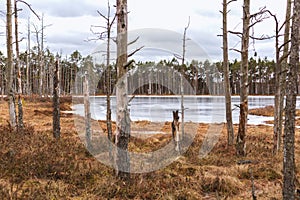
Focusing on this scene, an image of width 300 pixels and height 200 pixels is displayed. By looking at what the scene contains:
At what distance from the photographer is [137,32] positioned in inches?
348

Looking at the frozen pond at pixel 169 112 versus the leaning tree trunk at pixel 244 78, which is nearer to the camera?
the leaning tree trunk at pixel 244 78

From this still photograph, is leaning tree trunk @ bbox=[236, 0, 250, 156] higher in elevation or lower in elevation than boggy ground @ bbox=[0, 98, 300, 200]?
higher

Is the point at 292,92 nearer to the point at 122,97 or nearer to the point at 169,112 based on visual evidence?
the point at 122,97

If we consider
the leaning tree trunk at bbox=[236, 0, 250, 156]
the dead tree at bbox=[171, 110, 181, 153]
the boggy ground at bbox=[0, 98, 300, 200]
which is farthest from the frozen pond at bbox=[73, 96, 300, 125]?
the boggy ground at bbox=[0, 98, 300, 200]

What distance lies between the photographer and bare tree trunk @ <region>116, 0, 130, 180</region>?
276 inches

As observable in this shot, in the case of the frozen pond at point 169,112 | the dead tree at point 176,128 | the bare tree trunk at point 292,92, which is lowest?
the frozen pond at point 169,112

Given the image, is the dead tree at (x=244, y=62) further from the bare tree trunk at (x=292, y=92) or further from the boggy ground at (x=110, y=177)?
the bare tree trunk at (x=292, y=92)

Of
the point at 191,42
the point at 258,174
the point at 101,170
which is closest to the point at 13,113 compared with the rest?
the point at 101,170

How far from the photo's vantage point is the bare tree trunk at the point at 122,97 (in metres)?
7.02

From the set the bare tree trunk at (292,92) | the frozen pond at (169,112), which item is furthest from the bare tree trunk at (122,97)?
the frozen pond at (169,112)

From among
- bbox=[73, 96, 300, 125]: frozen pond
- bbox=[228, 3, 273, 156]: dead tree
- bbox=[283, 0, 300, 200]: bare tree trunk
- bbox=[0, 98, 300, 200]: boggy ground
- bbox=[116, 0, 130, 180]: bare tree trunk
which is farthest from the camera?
bbox=[73, 96, 300, 125]: frozen pond

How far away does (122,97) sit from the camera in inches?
277

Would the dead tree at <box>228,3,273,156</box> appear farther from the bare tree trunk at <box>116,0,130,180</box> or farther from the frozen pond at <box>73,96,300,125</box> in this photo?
the bare tree trunk at <box>116,0,130,180</box>

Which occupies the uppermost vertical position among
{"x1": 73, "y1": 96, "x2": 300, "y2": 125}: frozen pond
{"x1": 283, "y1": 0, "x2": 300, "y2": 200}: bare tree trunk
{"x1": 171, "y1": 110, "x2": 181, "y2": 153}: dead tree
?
{"x1": 283, "y1": 0, "x2": 300, "y2": 200}: bare tree trunk
